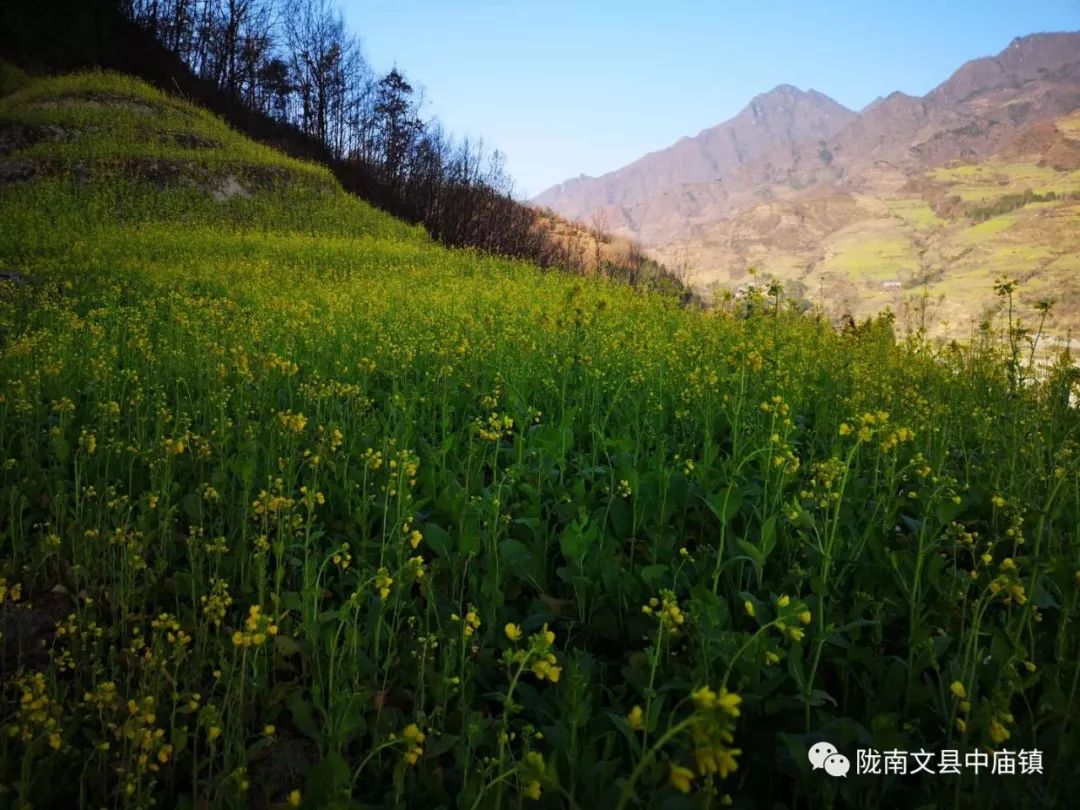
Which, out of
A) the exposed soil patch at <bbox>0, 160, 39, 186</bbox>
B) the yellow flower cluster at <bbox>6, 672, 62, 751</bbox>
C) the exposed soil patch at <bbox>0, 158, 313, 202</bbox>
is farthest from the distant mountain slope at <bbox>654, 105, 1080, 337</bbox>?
the yellow flower cluster at <bbox>6, 672, 62, 751</bbox>

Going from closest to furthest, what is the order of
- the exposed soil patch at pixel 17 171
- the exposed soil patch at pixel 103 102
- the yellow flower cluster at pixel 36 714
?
the yellow flower cluster at pixel 36 714 < the exposed soil patch at pixel 17 171 < the exposed soil patch at pixel 103 102

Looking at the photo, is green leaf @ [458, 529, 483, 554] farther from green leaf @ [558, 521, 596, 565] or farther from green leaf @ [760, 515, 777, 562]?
green leaf @ [760, 515, 777, 562]

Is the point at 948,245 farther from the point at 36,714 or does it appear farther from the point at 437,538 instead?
the point at 36,714

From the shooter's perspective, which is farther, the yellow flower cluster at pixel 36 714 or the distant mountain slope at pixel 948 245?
the distant mountain slope at pixel 948 245

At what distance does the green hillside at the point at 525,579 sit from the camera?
1684mm

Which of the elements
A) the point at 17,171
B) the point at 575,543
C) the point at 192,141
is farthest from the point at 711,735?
the point at 192,141

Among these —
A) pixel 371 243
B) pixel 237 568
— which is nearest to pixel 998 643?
pixel 237 568

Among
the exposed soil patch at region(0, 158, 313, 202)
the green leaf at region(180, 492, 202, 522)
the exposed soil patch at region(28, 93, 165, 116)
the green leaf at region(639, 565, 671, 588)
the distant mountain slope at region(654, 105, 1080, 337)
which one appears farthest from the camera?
the distant mountain slope at region(654, 105, 1080, 337)

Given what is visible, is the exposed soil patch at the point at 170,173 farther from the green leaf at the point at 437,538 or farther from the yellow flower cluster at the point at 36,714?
the yellow flower cluster at the point at 36,714

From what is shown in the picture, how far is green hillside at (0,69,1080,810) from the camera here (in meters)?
1.68

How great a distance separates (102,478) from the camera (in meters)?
3.38

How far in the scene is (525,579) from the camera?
104 inches

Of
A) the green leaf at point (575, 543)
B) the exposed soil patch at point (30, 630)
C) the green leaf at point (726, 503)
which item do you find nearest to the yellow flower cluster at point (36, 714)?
the exposed soil patch at point (30, 630)

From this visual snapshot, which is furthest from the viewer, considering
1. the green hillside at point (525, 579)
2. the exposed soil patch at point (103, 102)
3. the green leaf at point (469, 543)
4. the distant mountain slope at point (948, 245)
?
the distant mountain slope at point (948, 245)
